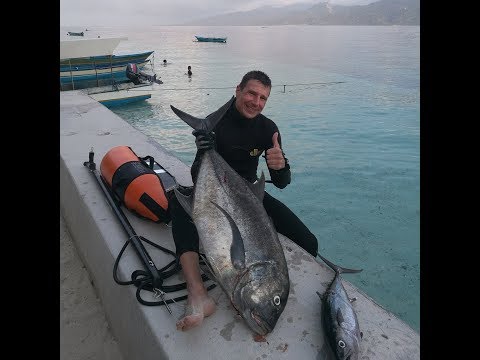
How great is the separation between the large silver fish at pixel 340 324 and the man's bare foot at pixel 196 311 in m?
0.81

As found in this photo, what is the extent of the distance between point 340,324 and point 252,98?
81.7 inches

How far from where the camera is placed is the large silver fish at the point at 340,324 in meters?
2.22

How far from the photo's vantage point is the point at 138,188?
364 centimetres

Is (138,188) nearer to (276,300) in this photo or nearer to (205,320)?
(205,320)

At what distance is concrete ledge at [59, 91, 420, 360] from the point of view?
229 centimetres

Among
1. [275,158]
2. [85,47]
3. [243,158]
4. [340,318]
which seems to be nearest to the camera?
[340,318]

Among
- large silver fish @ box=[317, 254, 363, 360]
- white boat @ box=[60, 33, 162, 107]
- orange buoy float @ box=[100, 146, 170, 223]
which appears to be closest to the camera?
large silver fish @ box=[317, 254, 363, 360]

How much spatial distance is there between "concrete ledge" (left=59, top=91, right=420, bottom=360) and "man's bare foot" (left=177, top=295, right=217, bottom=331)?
75 mm

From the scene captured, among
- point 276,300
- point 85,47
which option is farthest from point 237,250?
point 85,47

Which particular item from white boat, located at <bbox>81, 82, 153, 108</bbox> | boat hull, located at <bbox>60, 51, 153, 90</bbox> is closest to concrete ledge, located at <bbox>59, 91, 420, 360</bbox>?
white boat, located at <bbox>81, 82, 153, 108</bbox>

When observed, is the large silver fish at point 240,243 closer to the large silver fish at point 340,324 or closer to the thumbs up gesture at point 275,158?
the thumbs up gesture at point 275,158

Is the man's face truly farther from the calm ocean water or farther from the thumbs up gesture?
the calm ocean water
